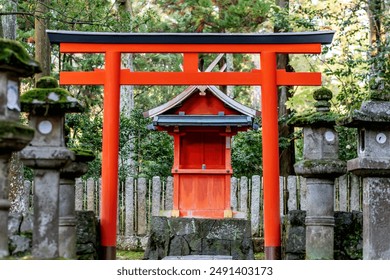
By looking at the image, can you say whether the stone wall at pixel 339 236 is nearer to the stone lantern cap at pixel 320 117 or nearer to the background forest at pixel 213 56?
the stone lantern cap at pixel 320 117

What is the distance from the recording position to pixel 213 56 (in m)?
23.8

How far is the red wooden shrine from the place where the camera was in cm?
1366

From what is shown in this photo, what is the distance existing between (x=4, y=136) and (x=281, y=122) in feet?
45.7

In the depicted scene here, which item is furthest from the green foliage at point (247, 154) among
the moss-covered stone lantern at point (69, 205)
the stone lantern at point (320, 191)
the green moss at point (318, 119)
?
the moss-covered stone lantern at point (69, 205)

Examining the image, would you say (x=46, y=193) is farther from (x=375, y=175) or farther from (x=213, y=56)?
(x=213, y=56)

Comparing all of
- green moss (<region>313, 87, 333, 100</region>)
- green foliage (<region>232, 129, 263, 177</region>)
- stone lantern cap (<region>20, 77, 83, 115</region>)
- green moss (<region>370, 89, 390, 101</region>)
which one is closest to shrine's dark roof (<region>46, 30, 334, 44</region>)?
green moss (<region>313, 87, 333, 100</region>)

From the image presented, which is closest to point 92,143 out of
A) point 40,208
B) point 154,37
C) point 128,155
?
point 128,155

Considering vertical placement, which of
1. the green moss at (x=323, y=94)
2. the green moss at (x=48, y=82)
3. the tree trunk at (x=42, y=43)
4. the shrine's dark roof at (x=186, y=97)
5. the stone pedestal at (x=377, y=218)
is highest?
the tree trunk at (x=42, y=43)

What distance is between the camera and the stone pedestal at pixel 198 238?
13.1m

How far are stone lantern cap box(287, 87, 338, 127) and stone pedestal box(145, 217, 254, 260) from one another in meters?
4.32

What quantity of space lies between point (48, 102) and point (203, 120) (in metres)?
6.59

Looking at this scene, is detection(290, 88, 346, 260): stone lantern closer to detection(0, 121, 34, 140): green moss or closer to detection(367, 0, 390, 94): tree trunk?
detection(367, 0, 390, 94): tree trunk

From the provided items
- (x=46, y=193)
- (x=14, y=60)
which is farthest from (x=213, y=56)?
(x=14, y=60)

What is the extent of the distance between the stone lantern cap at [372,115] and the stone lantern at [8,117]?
387 centimetres
